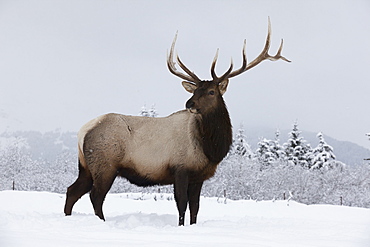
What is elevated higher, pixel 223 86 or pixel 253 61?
pixel 253 61

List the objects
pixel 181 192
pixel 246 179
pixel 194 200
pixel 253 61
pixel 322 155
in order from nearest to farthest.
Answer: pixel 181 192, pixel 194 200, pixel 253 61, pixel 246 179, pixel 322 155

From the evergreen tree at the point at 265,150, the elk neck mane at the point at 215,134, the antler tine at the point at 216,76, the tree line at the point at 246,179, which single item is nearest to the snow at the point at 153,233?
the elk neck mane at the point at 215,134

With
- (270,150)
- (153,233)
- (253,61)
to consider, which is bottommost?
(270,150)

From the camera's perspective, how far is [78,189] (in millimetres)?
6652

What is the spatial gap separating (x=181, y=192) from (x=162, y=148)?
84 cm

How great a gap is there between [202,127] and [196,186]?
1036 mm

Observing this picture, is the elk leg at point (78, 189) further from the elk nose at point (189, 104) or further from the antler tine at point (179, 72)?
the antler tine at point (179, 72)

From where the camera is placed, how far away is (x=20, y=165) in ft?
80.2

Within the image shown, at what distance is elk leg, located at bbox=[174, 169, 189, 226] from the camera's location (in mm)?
6113

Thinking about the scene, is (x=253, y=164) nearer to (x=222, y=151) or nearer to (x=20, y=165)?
(x=20, y=165)

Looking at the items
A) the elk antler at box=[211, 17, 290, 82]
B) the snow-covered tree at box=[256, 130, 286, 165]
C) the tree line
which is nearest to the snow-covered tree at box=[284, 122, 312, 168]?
the snow-covered tree at box=[256, 130, 286, 165]

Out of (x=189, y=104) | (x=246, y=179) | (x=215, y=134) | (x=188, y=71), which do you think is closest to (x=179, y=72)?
(x=188, y=71)

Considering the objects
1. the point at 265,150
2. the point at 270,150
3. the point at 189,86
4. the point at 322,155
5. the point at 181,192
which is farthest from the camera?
the point at 270,150

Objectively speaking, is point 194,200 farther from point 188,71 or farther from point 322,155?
point 322,155
